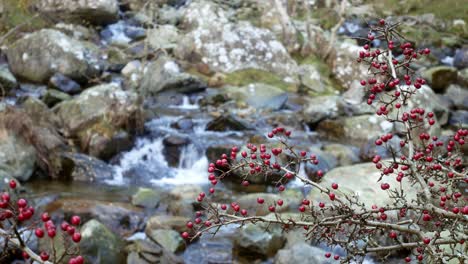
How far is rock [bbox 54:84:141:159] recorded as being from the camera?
11.6m

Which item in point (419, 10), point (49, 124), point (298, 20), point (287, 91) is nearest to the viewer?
point (49, 124)

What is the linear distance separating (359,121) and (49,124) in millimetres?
8349

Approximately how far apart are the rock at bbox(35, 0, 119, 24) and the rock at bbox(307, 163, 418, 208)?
16.1m

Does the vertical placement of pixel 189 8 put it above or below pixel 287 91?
above

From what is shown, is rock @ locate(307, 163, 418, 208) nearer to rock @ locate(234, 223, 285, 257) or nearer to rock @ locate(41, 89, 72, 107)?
rock @ locate(234, 223, 285, 257)

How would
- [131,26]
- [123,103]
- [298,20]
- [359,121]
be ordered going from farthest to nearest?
1. [298,20]
2. [131,26]
3. [359,121]
4. [123,103]

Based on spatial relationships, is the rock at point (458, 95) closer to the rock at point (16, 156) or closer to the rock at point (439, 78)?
the rock at point (439, 78)

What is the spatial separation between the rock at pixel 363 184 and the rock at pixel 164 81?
8419 millimetres

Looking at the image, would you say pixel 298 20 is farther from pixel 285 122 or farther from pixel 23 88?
pixel 23 88

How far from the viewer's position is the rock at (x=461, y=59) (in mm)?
21766


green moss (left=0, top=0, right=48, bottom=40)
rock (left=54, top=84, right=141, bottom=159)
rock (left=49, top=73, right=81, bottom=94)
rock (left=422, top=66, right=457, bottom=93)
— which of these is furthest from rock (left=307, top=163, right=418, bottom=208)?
green moss (left=0, top=0, right=48, bottom=40)

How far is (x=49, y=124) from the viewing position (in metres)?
11.7

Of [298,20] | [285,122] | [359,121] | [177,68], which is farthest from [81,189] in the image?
[298,20]

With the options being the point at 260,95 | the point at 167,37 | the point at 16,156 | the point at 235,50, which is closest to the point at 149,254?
the point at 16,156
